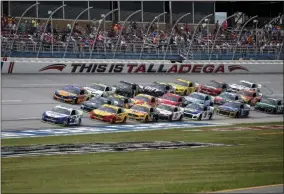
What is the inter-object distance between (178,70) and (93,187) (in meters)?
33.9

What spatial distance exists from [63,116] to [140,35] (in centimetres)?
1668

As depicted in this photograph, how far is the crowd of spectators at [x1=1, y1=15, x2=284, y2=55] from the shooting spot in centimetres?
4712

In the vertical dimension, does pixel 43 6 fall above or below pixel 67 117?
above

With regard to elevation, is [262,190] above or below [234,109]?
above

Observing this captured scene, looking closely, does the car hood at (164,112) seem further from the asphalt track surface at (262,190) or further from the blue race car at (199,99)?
the asphalt track surface at (262,190)

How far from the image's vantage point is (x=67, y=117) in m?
37.0

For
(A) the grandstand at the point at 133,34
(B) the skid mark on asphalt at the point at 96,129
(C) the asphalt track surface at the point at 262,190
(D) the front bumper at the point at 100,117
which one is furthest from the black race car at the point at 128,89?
(C) the asphalt track surface at the point at 262,190

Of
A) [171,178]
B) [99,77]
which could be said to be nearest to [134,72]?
[99,77]

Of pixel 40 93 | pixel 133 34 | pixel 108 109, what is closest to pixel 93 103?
pixel 108 109

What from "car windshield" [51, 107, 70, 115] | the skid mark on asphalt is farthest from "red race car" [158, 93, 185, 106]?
"car windshield" [51, 107, 70, 115]

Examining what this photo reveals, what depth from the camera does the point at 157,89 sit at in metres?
47.4

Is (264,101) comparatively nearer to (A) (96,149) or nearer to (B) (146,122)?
(B) (146,122)

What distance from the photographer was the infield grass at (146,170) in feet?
68.7

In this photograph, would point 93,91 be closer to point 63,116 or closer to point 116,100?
point 116,100
